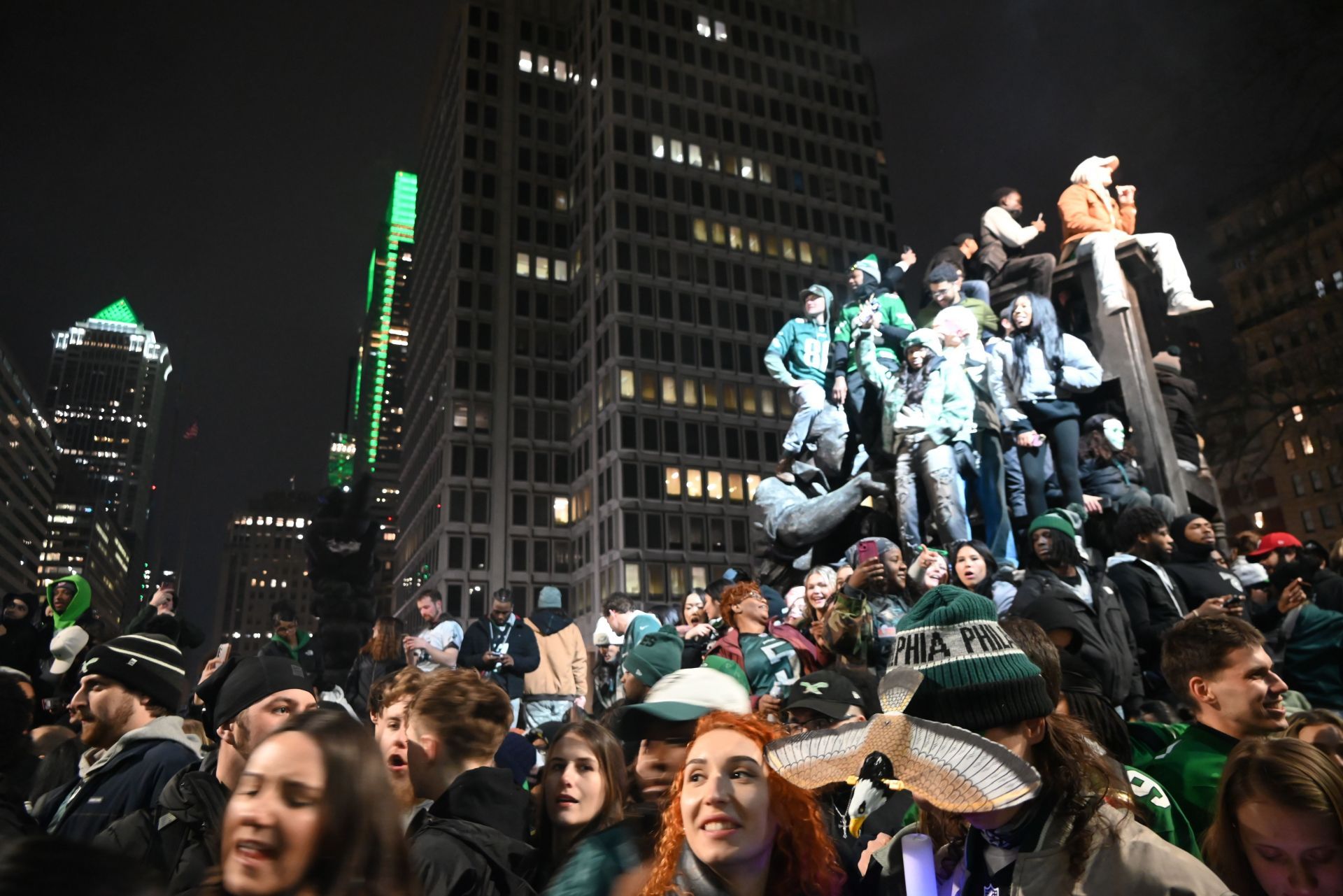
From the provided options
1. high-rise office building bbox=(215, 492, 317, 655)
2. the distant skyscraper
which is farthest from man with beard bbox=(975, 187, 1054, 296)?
high-rise office building bbox=(215, 492, 317, 655)

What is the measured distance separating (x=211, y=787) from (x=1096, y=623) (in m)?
4.89

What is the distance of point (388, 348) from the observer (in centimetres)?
18712

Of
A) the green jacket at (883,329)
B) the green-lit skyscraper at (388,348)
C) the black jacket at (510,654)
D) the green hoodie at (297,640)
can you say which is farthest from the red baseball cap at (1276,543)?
the green-lit skyscraper at (388,348)

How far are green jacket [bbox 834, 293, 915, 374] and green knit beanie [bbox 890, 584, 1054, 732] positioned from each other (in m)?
11.7

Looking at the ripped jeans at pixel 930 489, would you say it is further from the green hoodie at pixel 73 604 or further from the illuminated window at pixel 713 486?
the illuminated window at pixel 713 486

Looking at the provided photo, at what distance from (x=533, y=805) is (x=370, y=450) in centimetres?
19146

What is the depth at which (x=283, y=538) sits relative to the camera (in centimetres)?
16512

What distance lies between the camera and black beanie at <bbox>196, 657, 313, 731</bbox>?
381cm

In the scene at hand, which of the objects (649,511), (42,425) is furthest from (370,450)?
(649,511)

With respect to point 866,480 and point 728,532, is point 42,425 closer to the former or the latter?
point 728,532

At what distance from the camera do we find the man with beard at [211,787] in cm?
304

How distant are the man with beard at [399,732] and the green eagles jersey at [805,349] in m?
10.9

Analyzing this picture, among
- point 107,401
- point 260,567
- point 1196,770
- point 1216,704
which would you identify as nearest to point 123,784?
point 1196,770

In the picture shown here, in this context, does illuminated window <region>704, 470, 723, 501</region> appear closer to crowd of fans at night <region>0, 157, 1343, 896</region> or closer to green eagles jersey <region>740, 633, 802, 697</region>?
crowd of fans at night <region>0, 157, 1343, 896</region>
